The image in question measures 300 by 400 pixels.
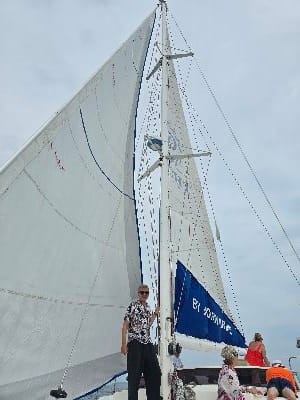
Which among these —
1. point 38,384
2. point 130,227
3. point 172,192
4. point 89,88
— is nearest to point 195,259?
point 172,192

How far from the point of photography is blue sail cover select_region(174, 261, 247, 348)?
25.8ft

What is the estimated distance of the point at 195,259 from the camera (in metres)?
9.18

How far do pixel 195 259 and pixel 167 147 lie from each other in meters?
2.19

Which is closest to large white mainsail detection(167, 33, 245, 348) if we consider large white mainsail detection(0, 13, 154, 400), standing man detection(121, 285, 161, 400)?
large white mainsail detection(0, 13, 154, 400)

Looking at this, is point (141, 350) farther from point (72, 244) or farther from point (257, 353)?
point (257, 353)

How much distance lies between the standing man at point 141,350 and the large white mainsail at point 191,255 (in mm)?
1313

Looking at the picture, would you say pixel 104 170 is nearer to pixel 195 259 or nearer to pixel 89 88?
pixel 89 88

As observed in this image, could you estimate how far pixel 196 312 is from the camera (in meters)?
8.21

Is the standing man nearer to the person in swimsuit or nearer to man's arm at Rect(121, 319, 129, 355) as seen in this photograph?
man's arm at Rect(121, 319, 129, 355)

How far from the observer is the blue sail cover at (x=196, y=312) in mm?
7859

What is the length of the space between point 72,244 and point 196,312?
11.5 ft

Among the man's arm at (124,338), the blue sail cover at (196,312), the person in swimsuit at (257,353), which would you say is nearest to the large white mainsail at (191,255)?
the blue sail cover at (196,312)

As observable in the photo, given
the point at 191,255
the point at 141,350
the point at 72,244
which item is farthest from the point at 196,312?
the point at 72,244

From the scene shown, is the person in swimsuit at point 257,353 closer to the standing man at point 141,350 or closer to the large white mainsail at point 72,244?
the large white mainsail at point 72,244
